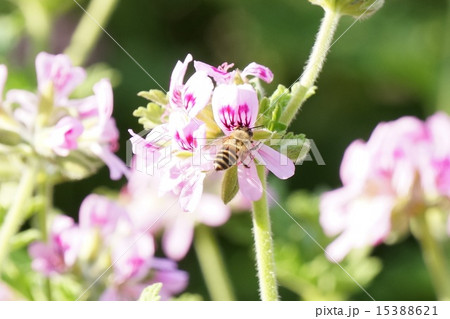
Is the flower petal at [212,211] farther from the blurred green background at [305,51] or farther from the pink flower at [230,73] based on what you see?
the pink flower at [230,73]

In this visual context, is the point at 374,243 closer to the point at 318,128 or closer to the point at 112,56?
the point at 318,128

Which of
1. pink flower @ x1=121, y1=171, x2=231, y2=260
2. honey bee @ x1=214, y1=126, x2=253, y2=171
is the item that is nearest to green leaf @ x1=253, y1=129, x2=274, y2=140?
honey bee @ x1=214, y1=126, x2=253, y2=171

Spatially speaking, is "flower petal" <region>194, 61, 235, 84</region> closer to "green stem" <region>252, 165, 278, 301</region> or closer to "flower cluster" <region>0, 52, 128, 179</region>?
"green stem" <region>252, 165, 278, 301</region>

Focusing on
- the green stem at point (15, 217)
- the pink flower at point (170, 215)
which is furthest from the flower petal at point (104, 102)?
the pink flower at point (170, 215)

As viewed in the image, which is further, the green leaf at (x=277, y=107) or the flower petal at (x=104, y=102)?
the flower petal at (x=104, y=102)

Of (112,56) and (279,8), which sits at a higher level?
(279,8)
